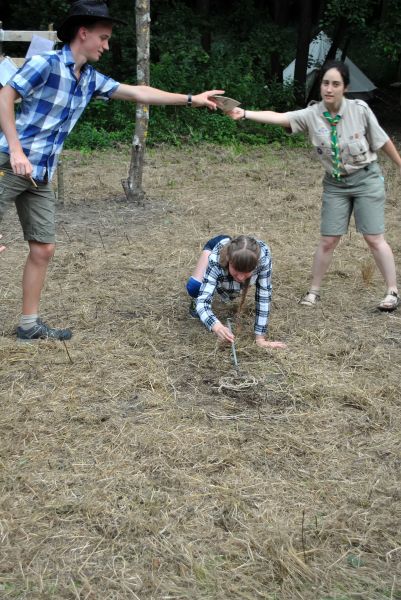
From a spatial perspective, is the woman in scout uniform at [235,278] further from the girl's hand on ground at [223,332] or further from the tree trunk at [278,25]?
the tree trunk at [278,25]

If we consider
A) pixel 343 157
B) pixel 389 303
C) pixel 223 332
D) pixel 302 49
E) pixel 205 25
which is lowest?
pixel 389 303

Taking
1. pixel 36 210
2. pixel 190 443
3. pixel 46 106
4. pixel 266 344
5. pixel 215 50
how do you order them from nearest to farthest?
pixel 190 443 < pixel 46 106 < pixel 36 210 < pixel 266 344 < pixel 215 50

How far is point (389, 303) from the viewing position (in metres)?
5.27

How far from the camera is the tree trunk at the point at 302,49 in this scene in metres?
16.4

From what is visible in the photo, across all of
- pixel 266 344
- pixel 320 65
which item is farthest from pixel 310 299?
pixel 320 65

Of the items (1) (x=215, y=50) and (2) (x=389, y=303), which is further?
(1) (x=215, y=50)

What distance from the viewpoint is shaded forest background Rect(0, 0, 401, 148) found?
13.2m

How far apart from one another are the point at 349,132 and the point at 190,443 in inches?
102

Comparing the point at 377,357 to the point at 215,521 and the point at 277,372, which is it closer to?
the point at 277,372

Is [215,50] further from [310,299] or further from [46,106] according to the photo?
[46,106]

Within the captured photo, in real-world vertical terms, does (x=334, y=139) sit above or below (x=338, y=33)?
below

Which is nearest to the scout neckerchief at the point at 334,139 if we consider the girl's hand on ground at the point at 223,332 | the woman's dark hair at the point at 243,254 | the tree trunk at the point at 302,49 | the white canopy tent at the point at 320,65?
the woman's dark hair at the point at 243,254

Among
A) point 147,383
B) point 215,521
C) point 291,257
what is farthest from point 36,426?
point 291,257

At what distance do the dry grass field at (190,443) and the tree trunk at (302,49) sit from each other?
1116 centimetres
